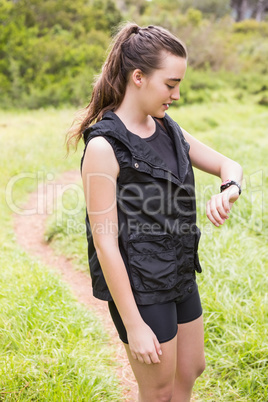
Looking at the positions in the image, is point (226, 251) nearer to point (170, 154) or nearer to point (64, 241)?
point (64, 241)

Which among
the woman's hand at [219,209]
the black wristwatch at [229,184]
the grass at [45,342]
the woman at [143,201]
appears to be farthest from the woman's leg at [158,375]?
the grass at [45,342]

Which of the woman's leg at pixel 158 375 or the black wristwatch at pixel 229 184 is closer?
the woman's leg at pixel 158 375

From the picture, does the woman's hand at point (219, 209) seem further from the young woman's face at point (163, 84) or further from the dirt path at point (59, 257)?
the dirt path at point (59, 257)

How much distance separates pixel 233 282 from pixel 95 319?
1.09 metres

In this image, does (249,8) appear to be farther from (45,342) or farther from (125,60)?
(125,60)

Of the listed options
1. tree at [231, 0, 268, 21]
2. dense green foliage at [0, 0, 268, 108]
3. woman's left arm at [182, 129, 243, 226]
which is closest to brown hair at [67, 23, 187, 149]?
woman's left arm at [182, 129, 243, 226]

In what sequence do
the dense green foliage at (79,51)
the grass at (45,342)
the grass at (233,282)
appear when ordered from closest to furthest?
the grass at (45,342)
the grass at (233,282)
the dense green foliage at (79,51)

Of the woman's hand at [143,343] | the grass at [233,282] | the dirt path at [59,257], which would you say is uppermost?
the woman's hand at [143,343]

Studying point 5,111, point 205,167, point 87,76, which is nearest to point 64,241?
point 205,167

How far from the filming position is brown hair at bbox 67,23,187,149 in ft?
4.96

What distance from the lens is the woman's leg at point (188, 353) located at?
5.80 feet

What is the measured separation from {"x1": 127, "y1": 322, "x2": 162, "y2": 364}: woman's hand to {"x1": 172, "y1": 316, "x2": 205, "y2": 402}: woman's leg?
0.29 m

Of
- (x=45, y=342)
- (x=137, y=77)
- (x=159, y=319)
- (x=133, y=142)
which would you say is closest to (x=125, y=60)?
(x=137, y=77)

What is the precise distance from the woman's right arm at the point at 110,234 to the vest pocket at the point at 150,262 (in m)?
0.06
